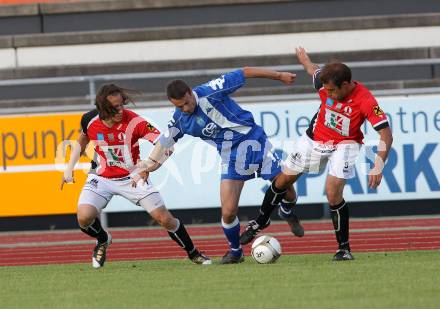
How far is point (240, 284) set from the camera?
910cm

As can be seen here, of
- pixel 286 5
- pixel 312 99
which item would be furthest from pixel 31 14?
pixel 312 99

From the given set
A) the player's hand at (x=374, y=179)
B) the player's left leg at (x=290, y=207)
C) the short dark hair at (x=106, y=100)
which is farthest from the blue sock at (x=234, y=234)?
the player's hand at (x=374, y=179)

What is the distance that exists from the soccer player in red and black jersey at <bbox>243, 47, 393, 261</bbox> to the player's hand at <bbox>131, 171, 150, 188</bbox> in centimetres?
135

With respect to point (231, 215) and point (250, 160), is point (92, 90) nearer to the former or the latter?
point (250, 160)

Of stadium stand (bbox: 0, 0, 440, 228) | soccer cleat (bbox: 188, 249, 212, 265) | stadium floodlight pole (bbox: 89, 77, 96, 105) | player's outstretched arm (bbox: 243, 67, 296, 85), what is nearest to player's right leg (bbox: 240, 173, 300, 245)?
soccer cleat (bbox: 188, 249, 212, 265)

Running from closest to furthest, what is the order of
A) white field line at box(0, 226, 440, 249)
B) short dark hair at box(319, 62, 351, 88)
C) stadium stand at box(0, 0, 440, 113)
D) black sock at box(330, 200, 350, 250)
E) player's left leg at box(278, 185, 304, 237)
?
short dark hair at box(319, 62, 351, 88) → black sock at box(330, 200, 350, 250) → player's left leg at box(278, 185, 304, 237) → white field line at box(0, 226, 440, 249) → stadium stand at box(0, 0, 440, 113)

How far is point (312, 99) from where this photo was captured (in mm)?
16188

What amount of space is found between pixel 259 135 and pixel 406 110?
17.0 feet

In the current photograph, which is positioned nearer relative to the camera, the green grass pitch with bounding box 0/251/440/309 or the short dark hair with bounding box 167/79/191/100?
the green grass pitch with bounding box 0/251/440/309

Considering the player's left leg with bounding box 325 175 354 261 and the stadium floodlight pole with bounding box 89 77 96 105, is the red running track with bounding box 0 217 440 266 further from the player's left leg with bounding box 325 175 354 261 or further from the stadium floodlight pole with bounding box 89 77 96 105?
the stadium floodlight pole with bounding box 89 77 96 105

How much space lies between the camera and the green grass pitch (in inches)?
316

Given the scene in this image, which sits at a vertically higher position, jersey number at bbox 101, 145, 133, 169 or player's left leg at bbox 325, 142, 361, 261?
jersey number at bbox 101, 145, 133, 169

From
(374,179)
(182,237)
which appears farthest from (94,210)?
(374,179)

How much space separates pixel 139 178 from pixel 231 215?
Answer: 91 centimetres
